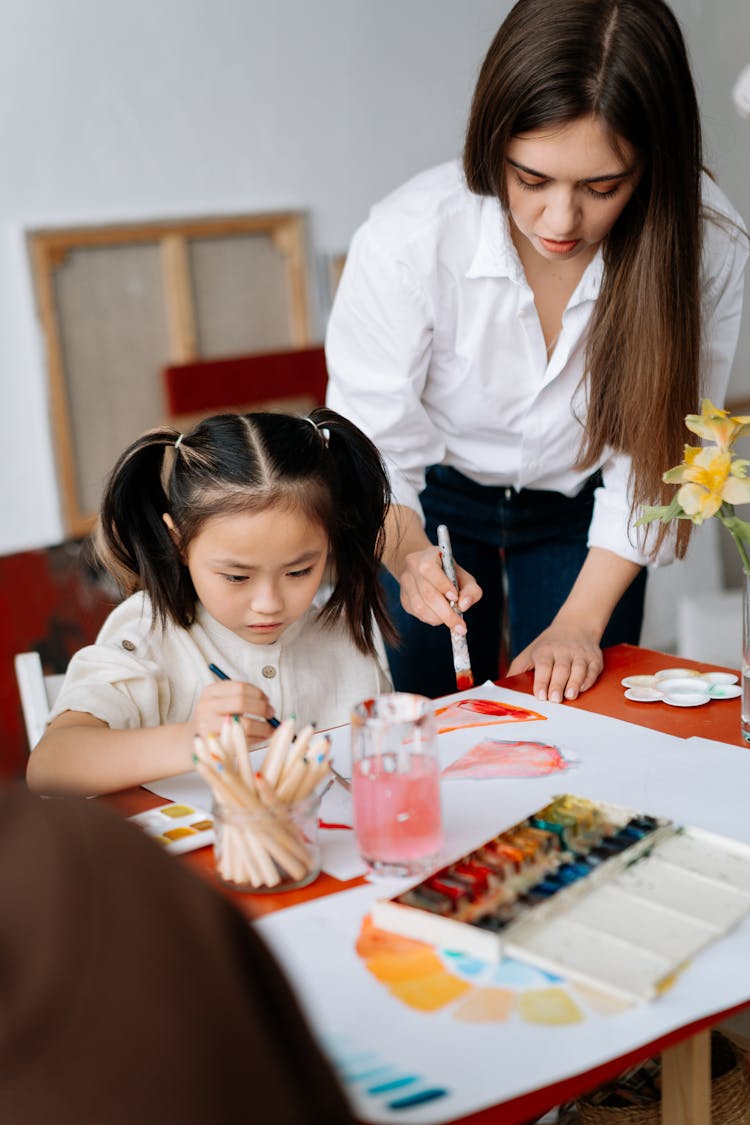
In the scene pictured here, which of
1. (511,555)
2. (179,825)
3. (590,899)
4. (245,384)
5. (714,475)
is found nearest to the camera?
(590,899)

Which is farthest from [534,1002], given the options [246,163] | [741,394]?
[741,394]

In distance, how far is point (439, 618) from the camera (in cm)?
142

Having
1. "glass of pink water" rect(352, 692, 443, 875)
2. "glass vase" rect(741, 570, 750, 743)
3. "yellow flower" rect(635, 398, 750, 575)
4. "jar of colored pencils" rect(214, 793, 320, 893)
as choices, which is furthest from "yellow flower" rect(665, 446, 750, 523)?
"jar of colored pencils" rect(214, 793, 320, 893)

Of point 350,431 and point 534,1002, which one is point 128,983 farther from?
point 350,431

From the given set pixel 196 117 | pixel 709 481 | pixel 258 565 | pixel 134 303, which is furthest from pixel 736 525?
pixel 196 117

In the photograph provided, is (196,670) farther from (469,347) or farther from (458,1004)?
(458,1004)

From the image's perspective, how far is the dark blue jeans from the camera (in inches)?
69.2

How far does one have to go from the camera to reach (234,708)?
3.59 feet

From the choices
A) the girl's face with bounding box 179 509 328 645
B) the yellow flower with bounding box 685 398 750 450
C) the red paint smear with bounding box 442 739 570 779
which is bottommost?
the red paint smear with bounding box 442 739 570 779

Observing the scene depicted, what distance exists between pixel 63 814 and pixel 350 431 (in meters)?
1.02

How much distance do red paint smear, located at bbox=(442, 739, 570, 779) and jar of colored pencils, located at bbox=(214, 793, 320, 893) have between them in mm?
246

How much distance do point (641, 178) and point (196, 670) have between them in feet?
2.44

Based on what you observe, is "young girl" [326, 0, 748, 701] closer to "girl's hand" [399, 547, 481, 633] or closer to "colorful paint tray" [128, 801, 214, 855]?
"girl's hand" [399, 547, 481, 633]

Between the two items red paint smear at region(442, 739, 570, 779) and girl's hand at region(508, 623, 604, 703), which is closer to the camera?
red paint smear at region(442, 739, 570, 779)
